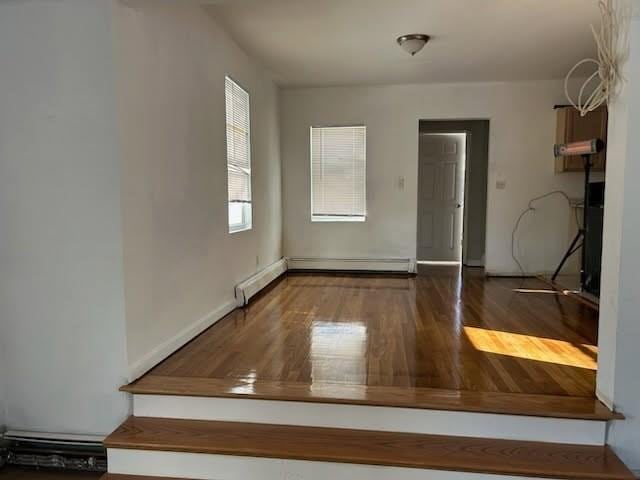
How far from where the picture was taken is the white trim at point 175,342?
2.34 m

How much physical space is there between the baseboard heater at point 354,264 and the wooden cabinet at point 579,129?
6.99 ft

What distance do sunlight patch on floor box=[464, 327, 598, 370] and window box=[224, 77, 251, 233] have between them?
221 centimetres

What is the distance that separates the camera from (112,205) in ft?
7.13

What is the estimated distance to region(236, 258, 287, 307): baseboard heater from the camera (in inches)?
154

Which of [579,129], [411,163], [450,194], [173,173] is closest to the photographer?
[173,173]

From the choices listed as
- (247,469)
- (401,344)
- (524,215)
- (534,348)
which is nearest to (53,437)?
(247,469)

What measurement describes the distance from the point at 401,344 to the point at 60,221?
209 cm

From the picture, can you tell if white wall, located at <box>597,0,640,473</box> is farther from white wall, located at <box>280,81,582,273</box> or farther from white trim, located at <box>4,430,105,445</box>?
white wall, located at <box>280,81,582,273</box>

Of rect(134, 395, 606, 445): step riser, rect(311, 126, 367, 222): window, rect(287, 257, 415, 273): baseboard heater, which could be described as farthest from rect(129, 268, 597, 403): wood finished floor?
rect(311, 126, 367, 222): window

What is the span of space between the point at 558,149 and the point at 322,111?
274 centimetres

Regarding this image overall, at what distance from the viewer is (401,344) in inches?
114

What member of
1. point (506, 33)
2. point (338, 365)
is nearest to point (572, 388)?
point (338, 365)

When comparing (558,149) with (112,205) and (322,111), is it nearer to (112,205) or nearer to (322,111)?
(322,111)

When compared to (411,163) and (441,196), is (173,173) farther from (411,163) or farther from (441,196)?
(441,196)
